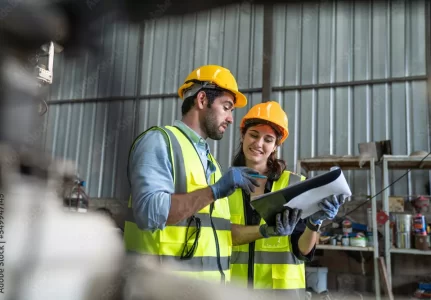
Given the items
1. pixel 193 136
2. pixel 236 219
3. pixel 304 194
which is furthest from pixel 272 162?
pixel 193 136

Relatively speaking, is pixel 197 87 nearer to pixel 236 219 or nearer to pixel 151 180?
pixel 151 180

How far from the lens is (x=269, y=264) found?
5.65 feet

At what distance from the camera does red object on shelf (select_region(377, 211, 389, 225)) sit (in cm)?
392

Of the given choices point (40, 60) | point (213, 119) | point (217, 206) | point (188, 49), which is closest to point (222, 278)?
point (217, 206)

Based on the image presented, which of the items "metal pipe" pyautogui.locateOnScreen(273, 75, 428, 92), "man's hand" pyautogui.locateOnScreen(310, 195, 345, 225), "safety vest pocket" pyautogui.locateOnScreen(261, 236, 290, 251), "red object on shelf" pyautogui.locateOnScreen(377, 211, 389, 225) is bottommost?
"safety vest pocket" pyautogui.locateOnScreen(261, 236, 290, 251)

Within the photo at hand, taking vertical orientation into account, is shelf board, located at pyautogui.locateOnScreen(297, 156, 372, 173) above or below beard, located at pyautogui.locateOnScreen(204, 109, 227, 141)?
above

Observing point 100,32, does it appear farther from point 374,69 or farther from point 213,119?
point 374,69

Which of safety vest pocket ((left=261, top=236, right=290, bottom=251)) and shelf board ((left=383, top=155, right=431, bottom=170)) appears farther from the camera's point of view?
shelf board ((left=383, top=155, right=431, bottom=170))

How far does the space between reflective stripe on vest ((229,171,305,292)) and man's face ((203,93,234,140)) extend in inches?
21.2

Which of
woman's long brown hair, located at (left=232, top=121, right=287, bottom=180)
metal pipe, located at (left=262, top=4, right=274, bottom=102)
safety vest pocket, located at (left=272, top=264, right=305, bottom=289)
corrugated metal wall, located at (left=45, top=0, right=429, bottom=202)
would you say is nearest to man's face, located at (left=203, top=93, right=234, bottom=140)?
woman's long brown hair, located at (left=232, top=121, right=287, bottom=180)

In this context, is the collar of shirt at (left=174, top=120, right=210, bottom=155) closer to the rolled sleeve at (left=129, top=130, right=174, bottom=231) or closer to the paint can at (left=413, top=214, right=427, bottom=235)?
the rolled sleeve at (left=129, top=130, right=174, bottom=231)

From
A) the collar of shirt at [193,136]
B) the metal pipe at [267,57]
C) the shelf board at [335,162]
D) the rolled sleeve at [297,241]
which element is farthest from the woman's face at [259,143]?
the metal pipe at [267,57]

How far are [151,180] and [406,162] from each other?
12.2 ft

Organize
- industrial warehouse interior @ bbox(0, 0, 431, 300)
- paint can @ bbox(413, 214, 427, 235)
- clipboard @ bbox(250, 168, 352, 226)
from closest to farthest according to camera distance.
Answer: industrial warehouse interior @ bbox(0, 0, 431, 300) → clipboard @ bbox(250, 168, 352, 226) → paint can @ bbox(413, 214, 427, 235)
